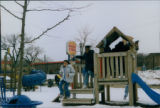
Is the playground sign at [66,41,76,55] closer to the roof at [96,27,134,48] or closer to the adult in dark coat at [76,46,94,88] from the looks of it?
the adult in dark coat at [76,46,94,88]

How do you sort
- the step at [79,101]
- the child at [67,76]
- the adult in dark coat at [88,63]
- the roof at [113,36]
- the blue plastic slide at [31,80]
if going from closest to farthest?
the step at [79,101], the roof at [113,36], the child at [67,76], the adult in dark coat at [88,63], the blue plastic slide at [31,80]

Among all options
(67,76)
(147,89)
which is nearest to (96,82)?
(67,76)

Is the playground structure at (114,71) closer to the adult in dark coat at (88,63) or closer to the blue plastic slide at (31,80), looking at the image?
the adult in dark coat at (88,63)

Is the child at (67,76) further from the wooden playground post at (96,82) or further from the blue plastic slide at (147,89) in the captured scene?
the blue plastic slide at (147,89)

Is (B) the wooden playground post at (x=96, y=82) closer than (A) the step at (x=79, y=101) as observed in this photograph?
No

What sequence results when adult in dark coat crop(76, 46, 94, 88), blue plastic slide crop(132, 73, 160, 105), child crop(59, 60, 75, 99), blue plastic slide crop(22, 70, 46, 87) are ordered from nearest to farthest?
blue plastic slide crop(132, 73, 160, 105), child crop(59, 60, 75, 99), adult in dark coat crop(76, 46, 94, 88), blue plastic slide crop(22, 70, 46, 87)

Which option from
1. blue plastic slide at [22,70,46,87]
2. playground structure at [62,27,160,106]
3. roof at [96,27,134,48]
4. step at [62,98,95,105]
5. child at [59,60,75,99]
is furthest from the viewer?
blue plastic slide at [22,70,46,87]

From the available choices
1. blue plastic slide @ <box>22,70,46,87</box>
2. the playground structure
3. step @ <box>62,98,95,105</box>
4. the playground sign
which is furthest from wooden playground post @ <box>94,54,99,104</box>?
blue plastic slide @ <box>22,70,46,87</box>

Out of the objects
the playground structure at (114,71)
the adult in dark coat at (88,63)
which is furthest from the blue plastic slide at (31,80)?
the playground structure at (114,71)

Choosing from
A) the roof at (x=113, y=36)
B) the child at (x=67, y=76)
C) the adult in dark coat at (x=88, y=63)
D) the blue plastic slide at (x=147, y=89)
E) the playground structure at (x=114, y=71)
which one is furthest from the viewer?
the adult in dark coat at (x=88, y=63)

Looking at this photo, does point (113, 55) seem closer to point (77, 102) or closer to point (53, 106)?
point (77, 102)

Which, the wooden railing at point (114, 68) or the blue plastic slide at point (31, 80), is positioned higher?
the wooden railing at point (114, 68)

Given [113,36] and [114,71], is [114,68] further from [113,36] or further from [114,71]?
[113,36]

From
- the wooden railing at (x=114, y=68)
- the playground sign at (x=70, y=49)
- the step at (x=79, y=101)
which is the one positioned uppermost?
the playground sign at (x=70, y=49)
